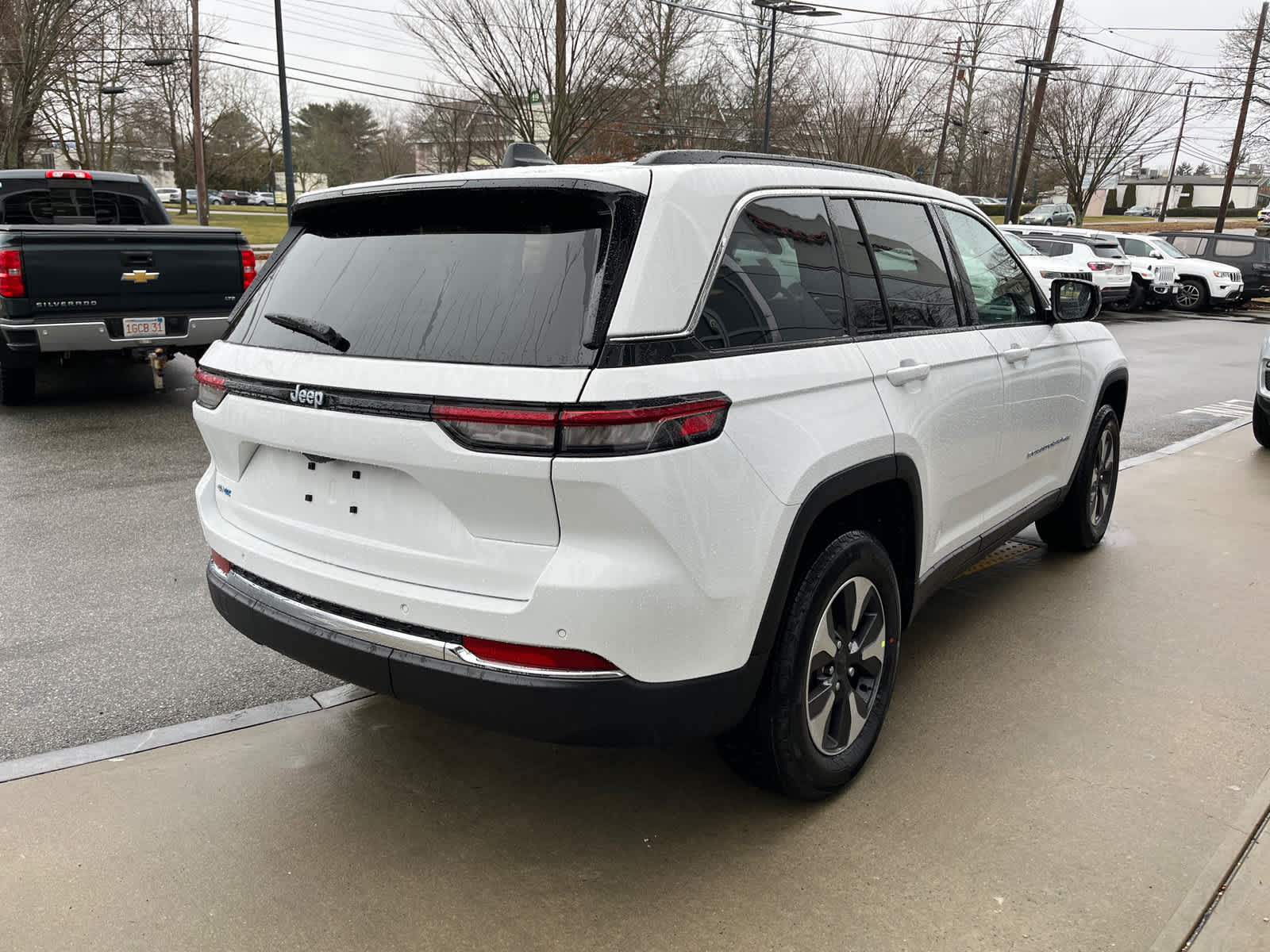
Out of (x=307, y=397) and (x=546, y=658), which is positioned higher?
(x=307, y=397)

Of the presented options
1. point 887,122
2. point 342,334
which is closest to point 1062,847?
point 342,334

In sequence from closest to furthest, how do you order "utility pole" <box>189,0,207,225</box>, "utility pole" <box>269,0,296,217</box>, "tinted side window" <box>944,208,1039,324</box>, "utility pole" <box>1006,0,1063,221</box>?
"tinted side window" <box>944,208,1039,324</box>, "utility pole" <box>269,0,296,217</box>, "utility pole" <box>1006,0,1063,221</box>, "utility pole" <box>189,0,207,225</box>

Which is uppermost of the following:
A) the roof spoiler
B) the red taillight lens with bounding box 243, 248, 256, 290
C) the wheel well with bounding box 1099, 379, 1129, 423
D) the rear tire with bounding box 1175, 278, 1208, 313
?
the roof spoiler

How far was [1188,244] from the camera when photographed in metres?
26.2

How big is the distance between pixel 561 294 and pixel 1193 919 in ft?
7.05

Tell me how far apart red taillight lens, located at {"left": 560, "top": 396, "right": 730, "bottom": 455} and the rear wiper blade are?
75cm

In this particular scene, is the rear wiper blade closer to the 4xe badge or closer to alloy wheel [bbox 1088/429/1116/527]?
the 4xe badge

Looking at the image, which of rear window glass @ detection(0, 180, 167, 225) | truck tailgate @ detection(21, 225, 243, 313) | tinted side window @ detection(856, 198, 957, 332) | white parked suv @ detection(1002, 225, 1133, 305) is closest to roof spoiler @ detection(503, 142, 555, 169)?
tinted side window @ detection(856, 198, 957, 332)

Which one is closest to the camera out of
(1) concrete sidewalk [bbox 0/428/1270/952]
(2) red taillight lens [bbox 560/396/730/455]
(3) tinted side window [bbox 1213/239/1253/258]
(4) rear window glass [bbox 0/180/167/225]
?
(2) red taillight lens [bbox 560/396/730/455]

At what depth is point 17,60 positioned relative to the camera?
25.0m

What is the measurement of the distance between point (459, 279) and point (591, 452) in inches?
24.9

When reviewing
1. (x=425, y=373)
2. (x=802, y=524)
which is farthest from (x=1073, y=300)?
(x=425, y=373)

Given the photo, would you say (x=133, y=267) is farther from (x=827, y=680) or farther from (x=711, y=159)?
(x=827, y=680)

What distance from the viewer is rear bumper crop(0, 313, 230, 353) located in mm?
7785
